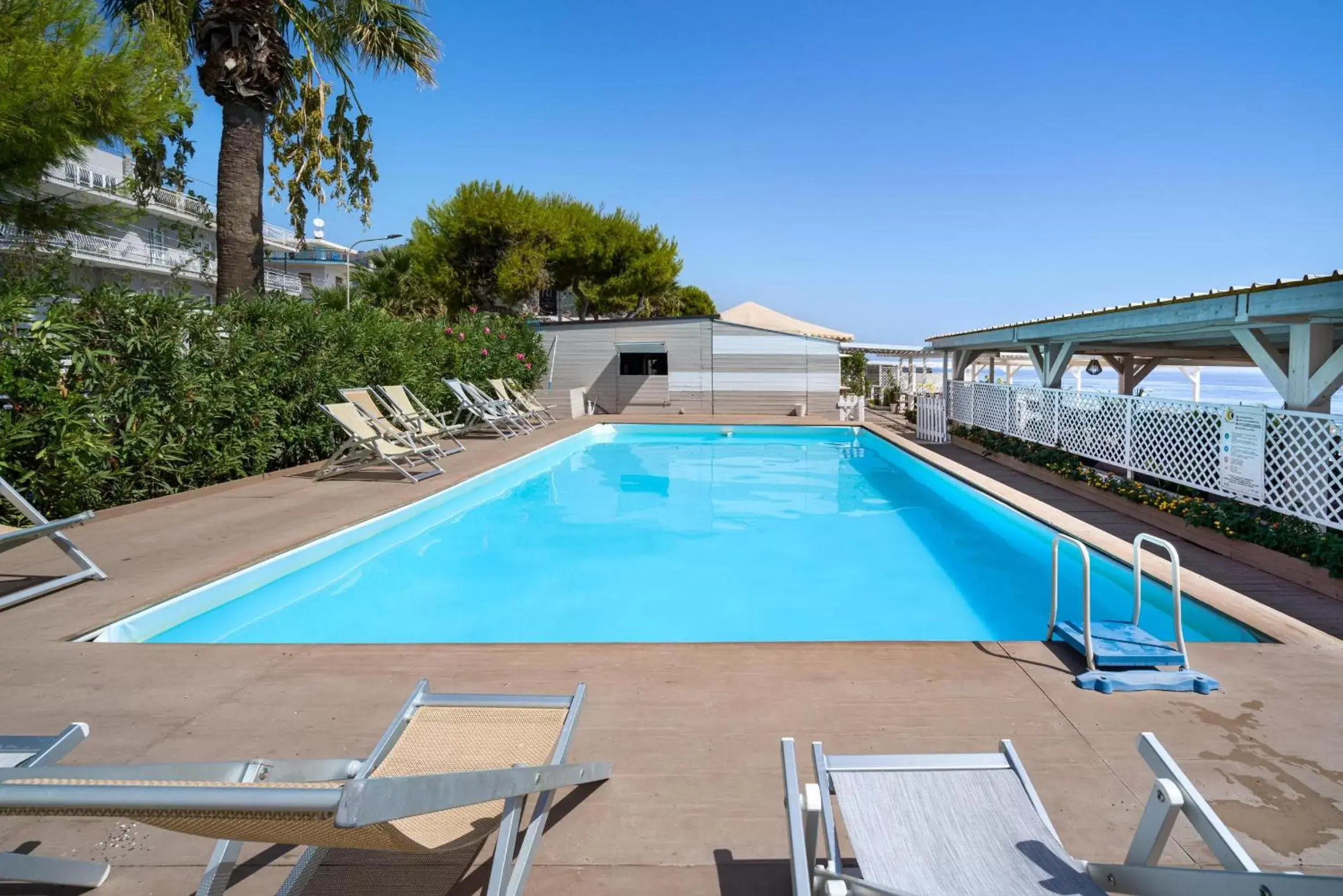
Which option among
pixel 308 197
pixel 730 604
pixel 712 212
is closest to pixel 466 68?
pixel 308 197

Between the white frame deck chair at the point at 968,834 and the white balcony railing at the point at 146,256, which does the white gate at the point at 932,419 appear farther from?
the white balcony railing at the point at 146,256

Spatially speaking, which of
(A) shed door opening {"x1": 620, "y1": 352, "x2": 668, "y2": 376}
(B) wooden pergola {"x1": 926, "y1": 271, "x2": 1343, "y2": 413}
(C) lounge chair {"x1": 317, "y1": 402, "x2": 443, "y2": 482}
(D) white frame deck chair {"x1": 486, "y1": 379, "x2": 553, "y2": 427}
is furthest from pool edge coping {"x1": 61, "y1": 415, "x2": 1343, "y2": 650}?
(A) shed door opening {"x1": 620, "y1": 352, "x2": 668, "y2": 376}

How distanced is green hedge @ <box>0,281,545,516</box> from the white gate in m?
9.80

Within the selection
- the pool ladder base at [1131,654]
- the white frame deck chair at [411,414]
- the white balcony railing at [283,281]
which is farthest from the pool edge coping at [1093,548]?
the white balcony railing at [283,281]

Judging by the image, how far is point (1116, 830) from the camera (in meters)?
2.13

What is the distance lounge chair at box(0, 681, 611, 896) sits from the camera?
104 centimetres

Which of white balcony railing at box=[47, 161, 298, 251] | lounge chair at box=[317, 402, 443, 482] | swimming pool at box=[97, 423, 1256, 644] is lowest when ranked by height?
swimming pool at box=[97, 423, 1256, 644]

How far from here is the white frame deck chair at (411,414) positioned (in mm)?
9797

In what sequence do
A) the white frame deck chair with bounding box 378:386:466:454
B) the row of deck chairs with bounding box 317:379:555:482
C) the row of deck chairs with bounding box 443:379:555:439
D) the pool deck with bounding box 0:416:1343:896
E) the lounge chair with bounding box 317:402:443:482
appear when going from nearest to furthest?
the pool deck with bounding box 0:416:1343:896, the lounge chair with bounding box 317:402:443:482, the row of deck chairs with bounding box 317:379:555:482, the white frame deck chair with bounding box 378:386:466:454, the row of deck chairs with bounding box 443:379:555:439

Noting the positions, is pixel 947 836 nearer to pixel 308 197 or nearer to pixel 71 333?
pixel 71 333

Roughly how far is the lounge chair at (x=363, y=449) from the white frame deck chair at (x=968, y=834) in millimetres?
7442

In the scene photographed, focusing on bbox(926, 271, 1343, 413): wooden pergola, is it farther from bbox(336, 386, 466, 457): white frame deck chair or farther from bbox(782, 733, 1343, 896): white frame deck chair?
bbox(336, 386, 466, 457): white frame deck chair

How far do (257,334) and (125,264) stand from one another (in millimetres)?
A: 25243

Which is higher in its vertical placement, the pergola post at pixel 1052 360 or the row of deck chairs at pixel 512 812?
the pergola post at pixel 1052 360
